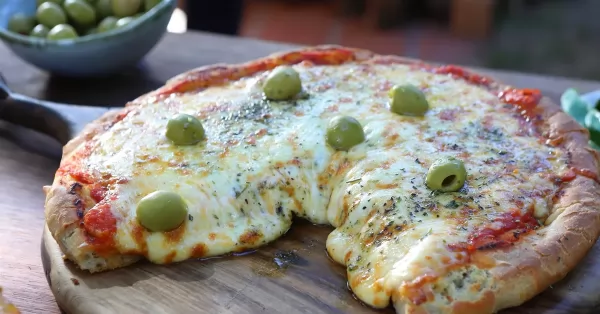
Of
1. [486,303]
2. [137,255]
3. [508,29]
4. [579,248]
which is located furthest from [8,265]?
[508,29]

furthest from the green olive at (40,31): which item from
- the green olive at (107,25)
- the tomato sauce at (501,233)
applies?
the tomato sauce at (501,233)

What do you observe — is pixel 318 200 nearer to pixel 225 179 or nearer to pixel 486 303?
pixel 225 179

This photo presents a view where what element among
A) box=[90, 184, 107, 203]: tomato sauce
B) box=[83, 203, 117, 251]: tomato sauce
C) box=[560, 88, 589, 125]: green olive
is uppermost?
box=[560, 88, 589, 125]: green olive

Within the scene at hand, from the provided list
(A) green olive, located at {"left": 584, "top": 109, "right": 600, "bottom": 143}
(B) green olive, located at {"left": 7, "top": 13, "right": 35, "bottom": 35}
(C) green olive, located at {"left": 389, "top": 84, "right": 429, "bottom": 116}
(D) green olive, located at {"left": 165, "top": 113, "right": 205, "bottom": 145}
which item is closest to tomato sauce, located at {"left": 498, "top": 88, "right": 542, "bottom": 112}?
(A) green olive, located at {"left": 584, "top": 109, "right": 600, "bottom": 143}

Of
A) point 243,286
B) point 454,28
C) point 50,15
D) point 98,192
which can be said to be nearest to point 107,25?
point 50,15

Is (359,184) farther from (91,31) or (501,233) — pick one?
(91,31)

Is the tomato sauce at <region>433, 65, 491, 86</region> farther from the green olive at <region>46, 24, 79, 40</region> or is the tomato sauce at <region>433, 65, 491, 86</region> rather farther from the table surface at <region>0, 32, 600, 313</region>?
the green olive at <region>46, 24, 79, 40</region>

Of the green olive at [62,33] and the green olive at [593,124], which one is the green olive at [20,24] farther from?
the green olive at [593,124]
